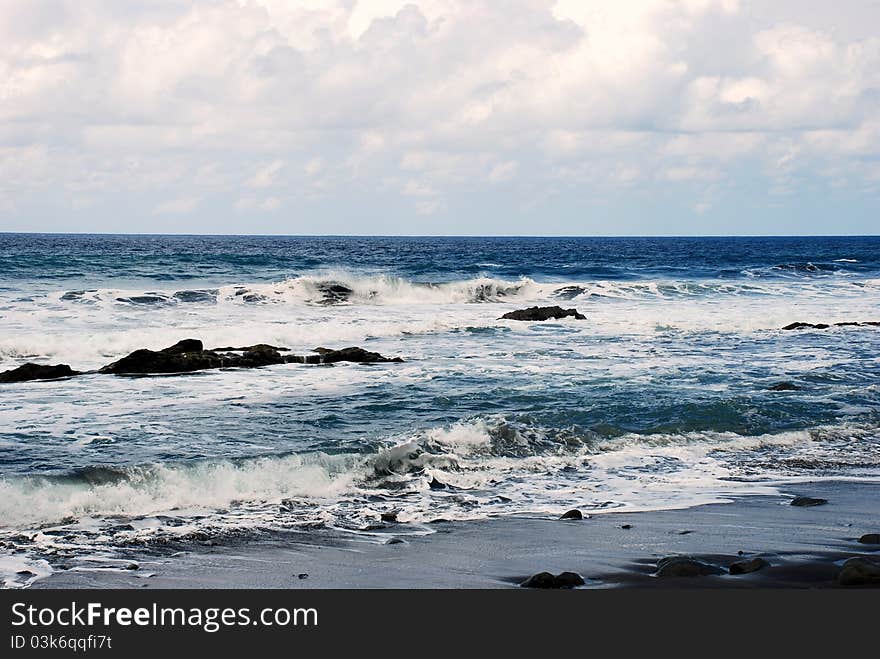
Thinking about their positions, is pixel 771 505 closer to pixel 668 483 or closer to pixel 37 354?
pixel 668 483

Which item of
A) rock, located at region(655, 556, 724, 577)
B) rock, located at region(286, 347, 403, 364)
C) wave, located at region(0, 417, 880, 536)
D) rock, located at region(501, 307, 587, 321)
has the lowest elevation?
wave, located at region(0, 417, 880, 536)

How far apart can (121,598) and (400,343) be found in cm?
1731

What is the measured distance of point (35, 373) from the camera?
1728 cm

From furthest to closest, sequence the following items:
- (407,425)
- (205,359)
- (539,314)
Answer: (539,314)
(205,359)
(407,425)

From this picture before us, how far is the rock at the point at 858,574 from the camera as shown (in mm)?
6508

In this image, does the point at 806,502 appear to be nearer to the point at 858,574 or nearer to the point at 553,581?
the point at 858,574

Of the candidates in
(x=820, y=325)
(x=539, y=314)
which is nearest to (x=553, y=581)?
(x=539, y=314)

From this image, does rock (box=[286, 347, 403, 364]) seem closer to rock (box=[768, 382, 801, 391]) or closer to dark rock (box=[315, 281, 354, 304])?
rock (box=[768, 382, 801, 391])

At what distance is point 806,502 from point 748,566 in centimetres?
261

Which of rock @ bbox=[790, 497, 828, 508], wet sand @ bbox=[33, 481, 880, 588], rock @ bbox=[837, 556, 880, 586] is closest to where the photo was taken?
rock @ bbox=[837, 556, 880, 586]

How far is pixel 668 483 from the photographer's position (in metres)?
10.5

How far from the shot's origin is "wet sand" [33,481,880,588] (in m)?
6.88

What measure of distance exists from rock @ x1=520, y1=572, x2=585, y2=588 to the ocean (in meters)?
2.13

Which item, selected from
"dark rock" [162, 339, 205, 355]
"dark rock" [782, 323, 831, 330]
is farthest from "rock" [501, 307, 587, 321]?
"dark rock" [162, 339, 205, 355]
